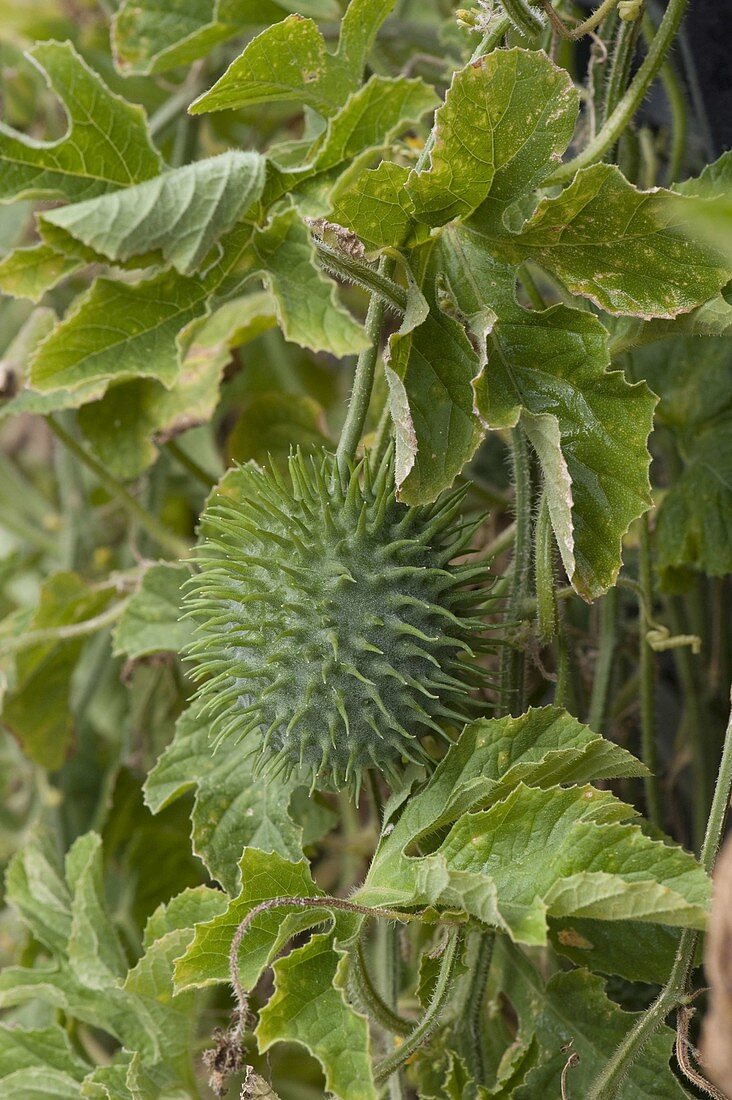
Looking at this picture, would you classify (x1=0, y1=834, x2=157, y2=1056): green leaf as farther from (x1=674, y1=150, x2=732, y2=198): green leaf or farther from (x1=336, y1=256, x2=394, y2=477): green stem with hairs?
(x1=674, y1=150, x2=732, y2=198): green leaf

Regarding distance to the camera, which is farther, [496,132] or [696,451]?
[696,451]

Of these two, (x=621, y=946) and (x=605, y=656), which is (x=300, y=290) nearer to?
(x=605, y=656)

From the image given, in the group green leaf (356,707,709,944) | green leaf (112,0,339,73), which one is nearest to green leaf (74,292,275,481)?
green leaf (112,0,339,73)

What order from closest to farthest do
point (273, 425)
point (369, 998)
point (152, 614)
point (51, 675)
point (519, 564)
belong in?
point (369, 998)
point (519, 564)
point (152, 614)
point (273, 425)
point (51, 675)

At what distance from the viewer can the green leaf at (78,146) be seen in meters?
1.33

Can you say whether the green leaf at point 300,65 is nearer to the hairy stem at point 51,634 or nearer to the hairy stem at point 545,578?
the hairy stem at point 545,578

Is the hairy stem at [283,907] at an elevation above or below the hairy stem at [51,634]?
above

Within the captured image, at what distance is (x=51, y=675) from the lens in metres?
2.25

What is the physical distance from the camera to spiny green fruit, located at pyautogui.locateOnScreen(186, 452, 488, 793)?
49.1 inches

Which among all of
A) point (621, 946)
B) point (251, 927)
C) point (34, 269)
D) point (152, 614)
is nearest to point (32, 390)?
point (34, 269)

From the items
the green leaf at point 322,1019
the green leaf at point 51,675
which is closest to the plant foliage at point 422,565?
the green leaf at point 322,1019

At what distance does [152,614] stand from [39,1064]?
68 centimetres

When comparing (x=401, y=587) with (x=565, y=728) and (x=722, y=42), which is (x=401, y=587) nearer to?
(x=565, y=728)

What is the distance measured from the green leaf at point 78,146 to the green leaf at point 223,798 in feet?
2.28
